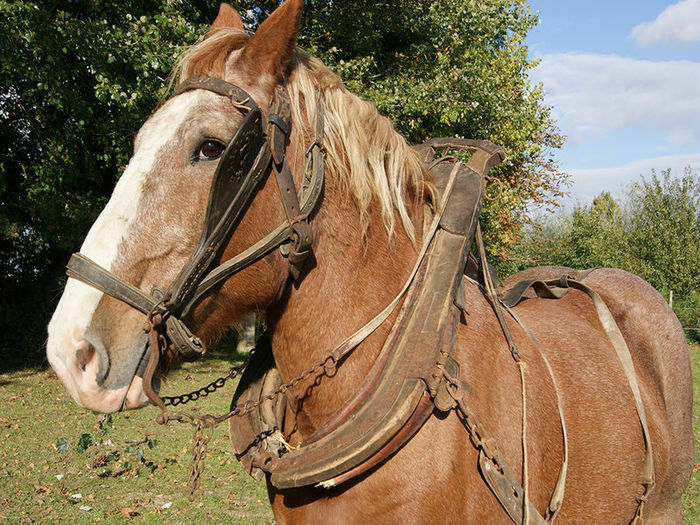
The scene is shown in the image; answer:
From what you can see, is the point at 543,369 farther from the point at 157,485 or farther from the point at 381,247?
the point at 157,485

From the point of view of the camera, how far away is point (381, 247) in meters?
1.83

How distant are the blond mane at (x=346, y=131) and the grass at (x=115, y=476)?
264 cm

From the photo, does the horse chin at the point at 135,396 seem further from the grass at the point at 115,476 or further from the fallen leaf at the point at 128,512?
the fallen leaf at the point at 128,512

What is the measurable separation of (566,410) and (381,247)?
3.46ft

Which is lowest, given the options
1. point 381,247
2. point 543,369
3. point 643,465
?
point 643,465

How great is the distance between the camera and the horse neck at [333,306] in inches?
68.1

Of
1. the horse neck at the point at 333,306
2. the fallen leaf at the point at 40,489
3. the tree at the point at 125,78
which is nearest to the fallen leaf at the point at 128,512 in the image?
the fallen leaf at the point at 40,489

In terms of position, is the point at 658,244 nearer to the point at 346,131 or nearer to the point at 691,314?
the point at 691,314

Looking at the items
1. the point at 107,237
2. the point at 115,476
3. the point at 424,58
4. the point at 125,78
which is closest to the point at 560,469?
the point at 107,237

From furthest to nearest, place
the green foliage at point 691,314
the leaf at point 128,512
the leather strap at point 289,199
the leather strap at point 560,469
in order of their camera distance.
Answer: the green foliage at point 691,314
the leaf at point 128,512
the leather strap at point 560,469
the leather strap at point 289,199

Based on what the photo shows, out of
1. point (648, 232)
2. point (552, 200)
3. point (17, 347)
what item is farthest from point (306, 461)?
point (648, 232)

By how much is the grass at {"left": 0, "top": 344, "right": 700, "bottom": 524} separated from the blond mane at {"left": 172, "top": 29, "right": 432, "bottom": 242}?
264 cm

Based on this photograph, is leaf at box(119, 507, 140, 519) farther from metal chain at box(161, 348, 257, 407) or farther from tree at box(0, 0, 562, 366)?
tree at box(0, 0, 562, 366)

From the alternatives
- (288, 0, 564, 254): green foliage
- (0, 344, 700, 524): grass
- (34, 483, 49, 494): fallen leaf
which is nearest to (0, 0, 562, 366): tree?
(288, 0, 564, 254): green foliage
